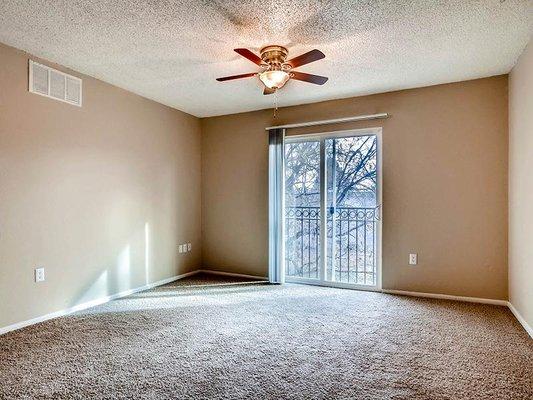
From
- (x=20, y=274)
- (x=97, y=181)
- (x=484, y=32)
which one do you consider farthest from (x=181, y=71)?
A: (x=484, y=32)

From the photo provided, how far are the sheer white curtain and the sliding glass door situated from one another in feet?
0.53

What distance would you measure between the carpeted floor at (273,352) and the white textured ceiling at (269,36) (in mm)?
2402

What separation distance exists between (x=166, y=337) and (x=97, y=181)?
6.19ft

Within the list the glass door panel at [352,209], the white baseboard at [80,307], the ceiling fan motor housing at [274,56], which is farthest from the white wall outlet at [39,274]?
the glass door panel at [352,209]

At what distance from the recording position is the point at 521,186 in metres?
2.94

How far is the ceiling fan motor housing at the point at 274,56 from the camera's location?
268 centimetres

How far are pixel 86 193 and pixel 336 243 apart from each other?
9.84 feet

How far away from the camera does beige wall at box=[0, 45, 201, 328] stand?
2.81 m

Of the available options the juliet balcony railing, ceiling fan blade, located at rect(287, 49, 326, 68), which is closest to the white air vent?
ceiling fan blade, located at rect(287, 49, 326, 68)

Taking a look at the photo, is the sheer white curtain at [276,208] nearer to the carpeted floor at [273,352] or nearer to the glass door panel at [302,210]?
the glass door panel at [302,210]

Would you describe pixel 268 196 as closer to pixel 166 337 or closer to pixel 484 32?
pixel 166 337

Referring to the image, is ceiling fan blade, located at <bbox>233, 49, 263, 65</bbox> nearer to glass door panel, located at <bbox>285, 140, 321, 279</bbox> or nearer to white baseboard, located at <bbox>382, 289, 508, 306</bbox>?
glass door panel, located at <bbox>285, 140, 321, 279</bbox>

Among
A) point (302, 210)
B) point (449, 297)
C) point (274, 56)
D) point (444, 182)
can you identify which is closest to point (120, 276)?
point (302, 210)

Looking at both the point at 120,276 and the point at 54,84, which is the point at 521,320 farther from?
the point at 54,84
